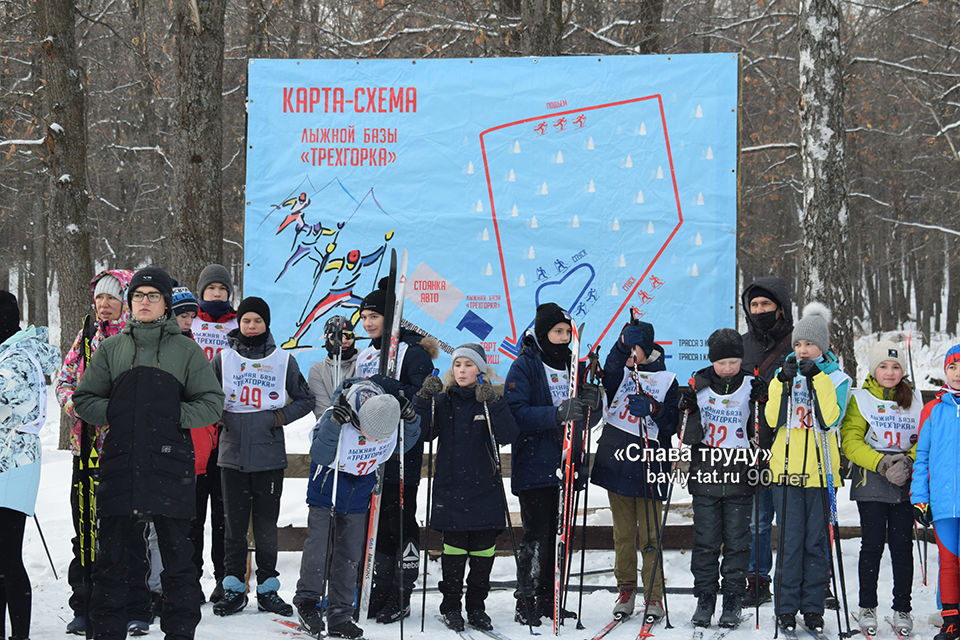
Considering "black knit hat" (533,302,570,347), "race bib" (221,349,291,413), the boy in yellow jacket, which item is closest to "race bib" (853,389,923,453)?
the boy in yellow jacket

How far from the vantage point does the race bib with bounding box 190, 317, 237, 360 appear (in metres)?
5.50

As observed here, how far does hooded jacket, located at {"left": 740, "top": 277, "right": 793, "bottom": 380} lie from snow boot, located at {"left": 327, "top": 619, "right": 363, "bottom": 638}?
2.76m

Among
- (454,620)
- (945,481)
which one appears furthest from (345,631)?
(945,481)

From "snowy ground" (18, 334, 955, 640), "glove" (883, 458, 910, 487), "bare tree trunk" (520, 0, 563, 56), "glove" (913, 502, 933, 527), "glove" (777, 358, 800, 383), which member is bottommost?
"snowy ground" (18, 334, 955, 640)

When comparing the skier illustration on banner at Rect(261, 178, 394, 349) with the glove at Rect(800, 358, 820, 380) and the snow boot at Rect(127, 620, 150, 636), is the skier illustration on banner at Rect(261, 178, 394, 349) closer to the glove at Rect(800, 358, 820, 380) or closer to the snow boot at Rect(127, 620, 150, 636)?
the snow boot at Rect(127, 620, 150, 636)

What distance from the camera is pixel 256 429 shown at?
5.11 meters

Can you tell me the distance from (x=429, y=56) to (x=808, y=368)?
30.5ft

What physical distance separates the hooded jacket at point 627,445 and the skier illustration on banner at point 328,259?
237 cm

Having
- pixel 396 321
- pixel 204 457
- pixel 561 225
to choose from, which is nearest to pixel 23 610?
pixel 204 457

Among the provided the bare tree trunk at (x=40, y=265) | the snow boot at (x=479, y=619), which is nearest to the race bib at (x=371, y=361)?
the snow boot at (x=479, y=619)

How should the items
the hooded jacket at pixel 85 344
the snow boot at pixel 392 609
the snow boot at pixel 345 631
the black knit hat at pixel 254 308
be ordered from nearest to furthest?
1. the snow boot at pixel 345 631
2. the hooded jacket at pixel 85 344
3. the snow boot at pixel 392 609
4. the black knit hat at pixel 254 308

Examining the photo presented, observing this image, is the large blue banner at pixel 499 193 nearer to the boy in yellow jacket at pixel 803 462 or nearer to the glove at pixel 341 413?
Answer: the boy in yellow jacket at pixel 803 462

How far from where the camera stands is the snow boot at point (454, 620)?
4883 mm

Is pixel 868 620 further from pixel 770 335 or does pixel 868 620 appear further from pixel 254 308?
pixel 254 308
